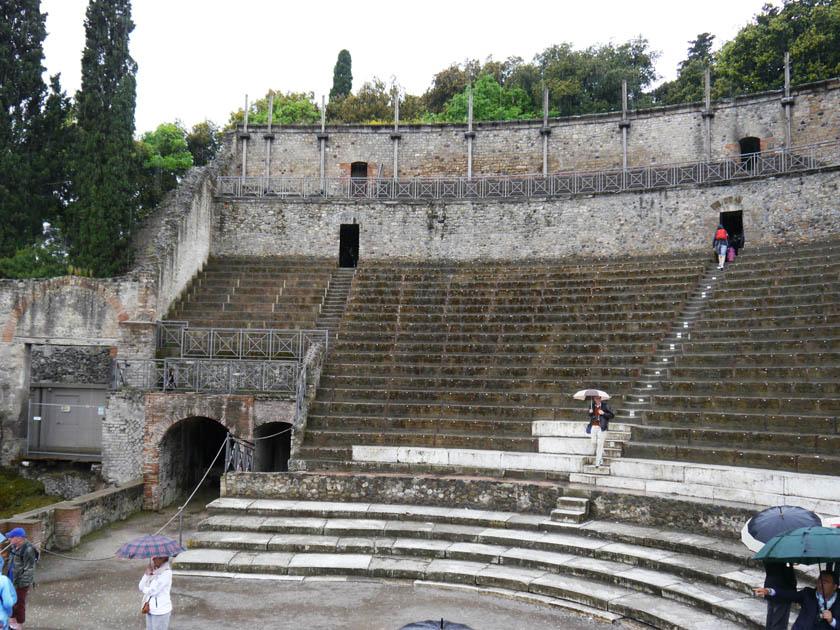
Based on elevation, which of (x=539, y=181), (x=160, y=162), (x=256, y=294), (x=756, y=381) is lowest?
(x=756, y=381)

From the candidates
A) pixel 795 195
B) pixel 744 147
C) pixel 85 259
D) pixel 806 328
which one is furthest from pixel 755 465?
pixel 85 259

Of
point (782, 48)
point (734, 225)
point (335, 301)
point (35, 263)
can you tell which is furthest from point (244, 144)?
point (782, 48)

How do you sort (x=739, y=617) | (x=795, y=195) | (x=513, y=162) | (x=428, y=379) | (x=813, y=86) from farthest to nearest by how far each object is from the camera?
(x=513, y=162) → (x=813, y=86) → (x=795, y=195) → (x=428, y=379) → (x=739, y=617)

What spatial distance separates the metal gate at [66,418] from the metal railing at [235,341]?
3193 mm

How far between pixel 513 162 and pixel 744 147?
25.4 ft

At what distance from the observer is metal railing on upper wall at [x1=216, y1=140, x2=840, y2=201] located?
1984 centimetres

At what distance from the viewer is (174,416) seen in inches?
539

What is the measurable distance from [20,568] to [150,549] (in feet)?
6.22

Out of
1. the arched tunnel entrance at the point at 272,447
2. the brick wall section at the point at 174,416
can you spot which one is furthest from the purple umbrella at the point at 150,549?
the brick wall section at the point at 174,416

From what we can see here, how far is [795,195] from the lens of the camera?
1742 centimetres

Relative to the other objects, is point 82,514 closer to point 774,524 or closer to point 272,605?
point 272,605

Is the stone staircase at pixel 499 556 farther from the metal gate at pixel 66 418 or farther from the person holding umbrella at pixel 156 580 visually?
the metal gate at pixel 66 418

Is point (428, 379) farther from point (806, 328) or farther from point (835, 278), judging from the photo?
point (835, 278)

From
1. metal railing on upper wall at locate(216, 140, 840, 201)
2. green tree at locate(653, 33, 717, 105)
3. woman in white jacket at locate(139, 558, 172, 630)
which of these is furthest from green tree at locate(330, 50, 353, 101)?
woman in white jacket at locate(139, 558, 172, 630)
